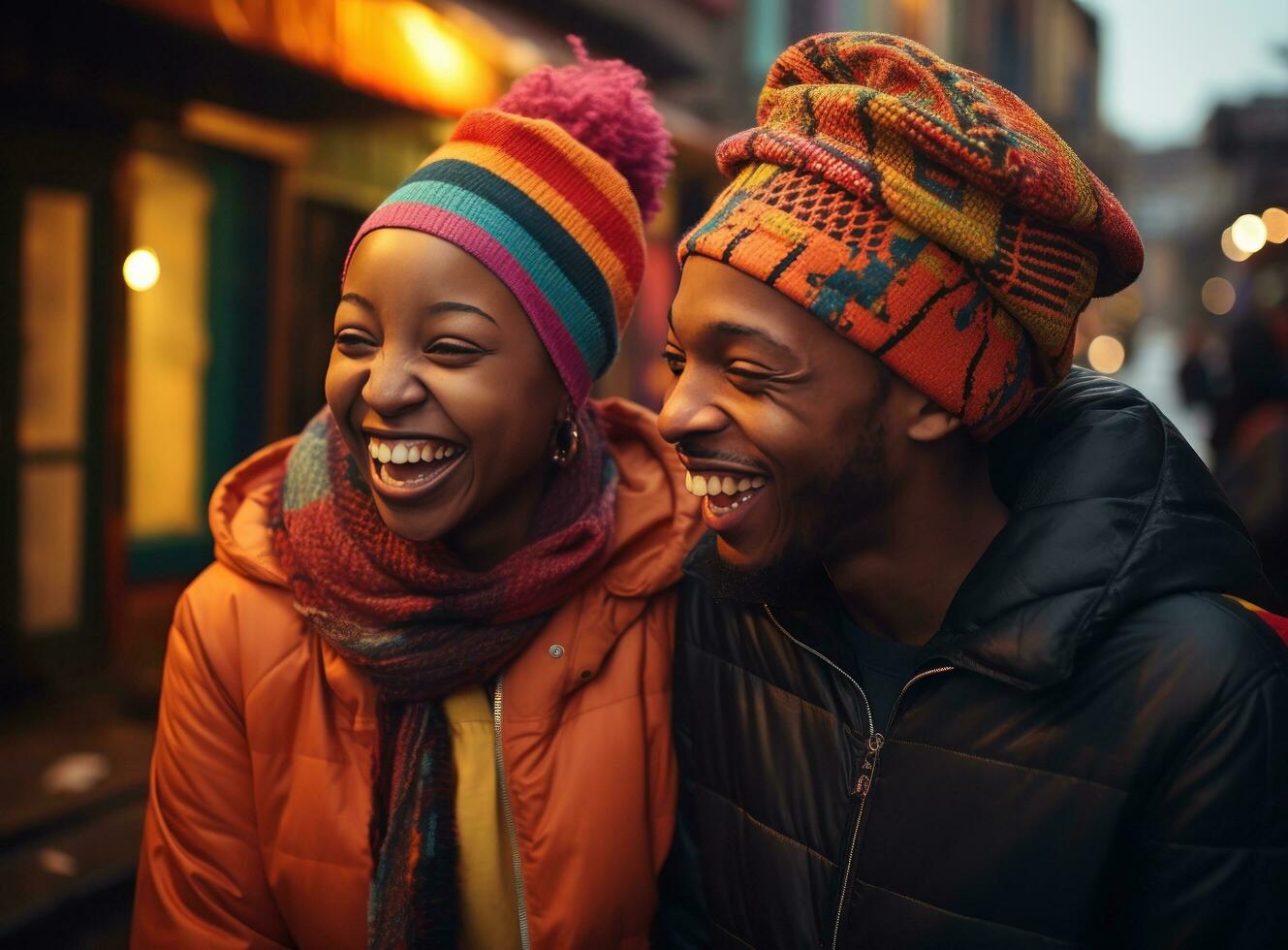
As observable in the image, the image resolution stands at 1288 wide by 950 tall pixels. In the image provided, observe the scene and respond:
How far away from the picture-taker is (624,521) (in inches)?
88.2

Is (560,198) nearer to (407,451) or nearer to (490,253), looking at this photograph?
(490,253)

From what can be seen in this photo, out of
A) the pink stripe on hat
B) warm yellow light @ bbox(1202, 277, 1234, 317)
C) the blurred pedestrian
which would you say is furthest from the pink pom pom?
warm yellow light @ bbox(1202, 277, 1234, 317)

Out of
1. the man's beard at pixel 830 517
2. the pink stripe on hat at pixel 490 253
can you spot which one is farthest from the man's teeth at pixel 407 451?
the man's beard at pixel 830 517

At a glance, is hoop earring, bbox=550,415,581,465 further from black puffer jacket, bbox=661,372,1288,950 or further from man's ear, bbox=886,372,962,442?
man's ear, bbox=886,372,962,442

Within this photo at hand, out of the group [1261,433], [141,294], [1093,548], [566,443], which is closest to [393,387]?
[566,443]

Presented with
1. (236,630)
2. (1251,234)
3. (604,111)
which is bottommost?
(236,630)

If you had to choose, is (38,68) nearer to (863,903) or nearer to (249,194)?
(249,194)

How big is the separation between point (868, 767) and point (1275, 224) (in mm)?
16719

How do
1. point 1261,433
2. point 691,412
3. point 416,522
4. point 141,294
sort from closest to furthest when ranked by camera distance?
1. point 691,412
2. point 416,522
3. point 1261,433
4. point 141,294

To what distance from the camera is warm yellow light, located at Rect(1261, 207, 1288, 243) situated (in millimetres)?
15297

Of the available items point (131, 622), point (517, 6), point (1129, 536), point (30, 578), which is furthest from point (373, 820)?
point (517, 6)

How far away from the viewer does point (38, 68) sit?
5.09 meters

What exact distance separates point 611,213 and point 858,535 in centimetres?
82

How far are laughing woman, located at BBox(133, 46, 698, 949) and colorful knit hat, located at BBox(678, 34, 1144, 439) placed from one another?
0.46 meters
